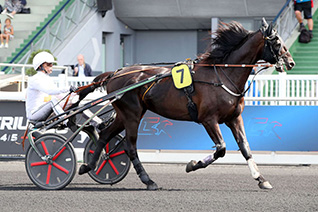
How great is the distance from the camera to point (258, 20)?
89.7 ft

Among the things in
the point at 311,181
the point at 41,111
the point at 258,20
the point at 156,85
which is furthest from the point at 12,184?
the point at 258,20

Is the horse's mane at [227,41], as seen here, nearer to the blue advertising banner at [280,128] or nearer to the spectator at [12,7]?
the blue advertising banner at [280,128]

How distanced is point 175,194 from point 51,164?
5.61 feet

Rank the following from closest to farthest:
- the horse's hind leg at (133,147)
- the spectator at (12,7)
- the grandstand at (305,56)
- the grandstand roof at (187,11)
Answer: the horse's hind leg at (133,147)
the grandstand at (305,56)
the spectator at (12,7)
the grandstand roof at (187,11)

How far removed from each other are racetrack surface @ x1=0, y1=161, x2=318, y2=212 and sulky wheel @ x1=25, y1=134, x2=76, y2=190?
5.6 inches

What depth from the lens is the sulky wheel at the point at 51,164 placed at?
9461 mm

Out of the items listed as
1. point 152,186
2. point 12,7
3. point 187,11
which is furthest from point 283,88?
point 187,11

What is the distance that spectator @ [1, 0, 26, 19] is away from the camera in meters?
25.3

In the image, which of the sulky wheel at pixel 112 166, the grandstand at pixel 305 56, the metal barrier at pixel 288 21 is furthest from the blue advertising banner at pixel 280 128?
the metal barrier at pixel 288 21

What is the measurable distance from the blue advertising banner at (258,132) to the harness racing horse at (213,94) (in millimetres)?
2751

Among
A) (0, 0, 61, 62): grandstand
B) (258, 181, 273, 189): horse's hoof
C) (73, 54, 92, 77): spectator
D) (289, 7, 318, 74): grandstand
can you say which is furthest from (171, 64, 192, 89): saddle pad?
(0, 0, 61, 62): grandstand

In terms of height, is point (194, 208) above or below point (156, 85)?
below

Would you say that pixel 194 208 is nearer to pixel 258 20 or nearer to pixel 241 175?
pixel 241 175

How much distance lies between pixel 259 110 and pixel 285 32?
9.03m
